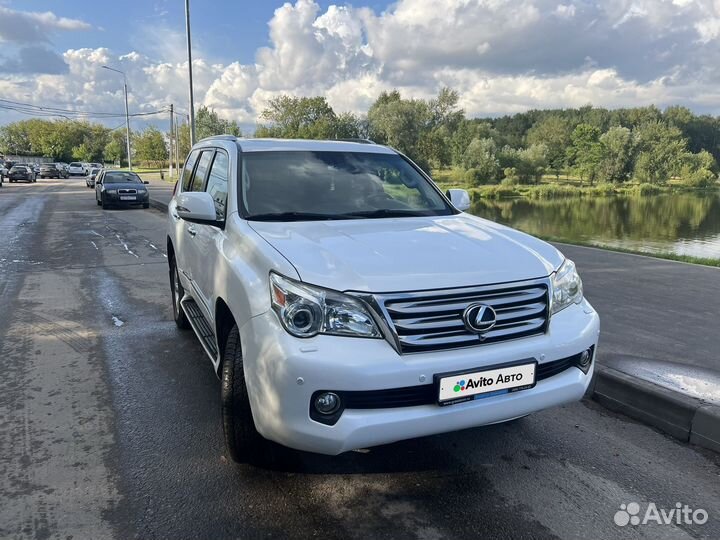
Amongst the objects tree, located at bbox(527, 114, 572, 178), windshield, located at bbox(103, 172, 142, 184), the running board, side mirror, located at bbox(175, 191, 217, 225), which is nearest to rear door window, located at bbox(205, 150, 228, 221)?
side mirror, located at bbox(175, 191, 217, 225)

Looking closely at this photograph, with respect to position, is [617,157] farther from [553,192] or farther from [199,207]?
[199,207]

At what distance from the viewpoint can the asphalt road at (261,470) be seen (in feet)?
8.56

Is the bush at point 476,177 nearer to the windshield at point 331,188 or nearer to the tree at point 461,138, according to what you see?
the tree at point 461,138

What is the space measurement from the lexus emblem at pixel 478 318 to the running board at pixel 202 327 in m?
1.73

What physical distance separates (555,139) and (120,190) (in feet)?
286

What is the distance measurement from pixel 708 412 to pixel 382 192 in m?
2.65

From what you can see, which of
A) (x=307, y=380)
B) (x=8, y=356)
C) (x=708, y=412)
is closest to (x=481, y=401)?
(x=307, y=380)

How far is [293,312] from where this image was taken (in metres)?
2.52

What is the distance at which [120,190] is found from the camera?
2083cm

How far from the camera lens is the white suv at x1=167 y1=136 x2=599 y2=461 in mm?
2461

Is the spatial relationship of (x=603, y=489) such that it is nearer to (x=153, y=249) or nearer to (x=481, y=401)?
(x=481, y=401)

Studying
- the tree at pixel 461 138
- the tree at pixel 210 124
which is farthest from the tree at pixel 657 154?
the tree at pixel 210 124

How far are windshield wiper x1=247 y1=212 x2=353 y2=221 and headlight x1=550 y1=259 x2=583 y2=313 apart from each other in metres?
1.41
